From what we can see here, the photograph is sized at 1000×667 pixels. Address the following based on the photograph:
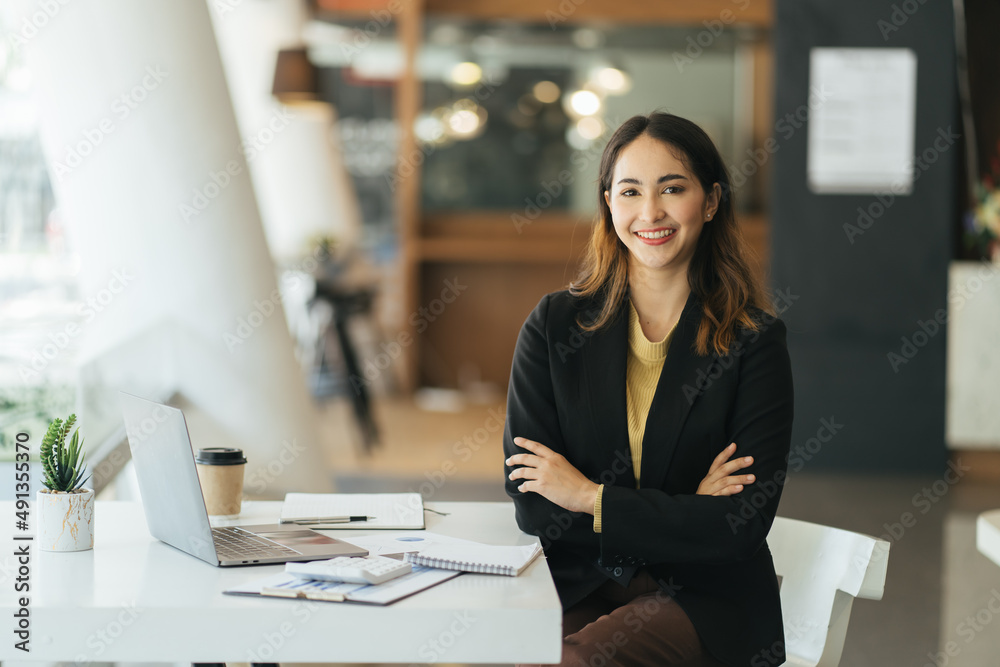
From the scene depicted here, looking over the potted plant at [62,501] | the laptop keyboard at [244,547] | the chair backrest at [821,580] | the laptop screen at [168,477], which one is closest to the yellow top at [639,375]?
the chair backrest at [821,580]

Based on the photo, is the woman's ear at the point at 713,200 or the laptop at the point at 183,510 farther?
the woman's ear at the point at 713,200

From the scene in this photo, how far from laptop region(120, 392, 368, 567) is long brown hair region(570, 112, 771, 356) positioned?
2.34 ft

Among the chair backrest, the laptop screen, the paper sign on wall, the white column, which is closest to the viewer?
the laptop screen

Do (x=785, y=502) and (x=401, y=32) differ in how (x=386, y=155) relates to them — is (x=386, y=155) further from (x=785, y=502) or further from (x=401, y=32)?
(x=785, y=502)

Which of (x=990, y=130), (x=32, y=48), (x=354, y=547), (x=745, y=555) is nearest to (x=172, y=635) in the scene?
(x=354, y=547)

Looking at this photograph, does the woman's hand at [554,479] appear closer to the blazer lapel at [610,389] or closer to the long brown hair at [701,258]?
the blazer lapel at [610,389]

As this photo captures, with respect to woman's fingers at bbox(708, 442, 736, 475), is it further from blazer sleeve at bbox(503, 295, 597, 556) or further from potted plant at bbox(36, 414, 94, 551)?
potted plant at bbox(36, 414, 94, 551)

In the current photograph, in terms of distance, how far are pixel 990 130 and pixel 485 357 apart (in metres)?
3.87

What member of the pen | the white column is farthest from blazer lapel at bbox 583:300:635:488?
the white column

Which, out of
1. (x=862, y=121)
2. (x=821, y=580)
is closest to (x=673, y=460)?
(x=821, y=580)

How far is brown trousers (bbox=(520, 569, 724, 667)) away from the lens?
1676 mm

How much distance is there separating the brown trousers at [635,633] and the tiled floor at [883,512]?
4.96ft

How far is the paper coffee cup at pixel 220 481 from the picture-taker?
183cm

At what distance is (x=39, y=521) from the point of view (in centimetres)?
157
